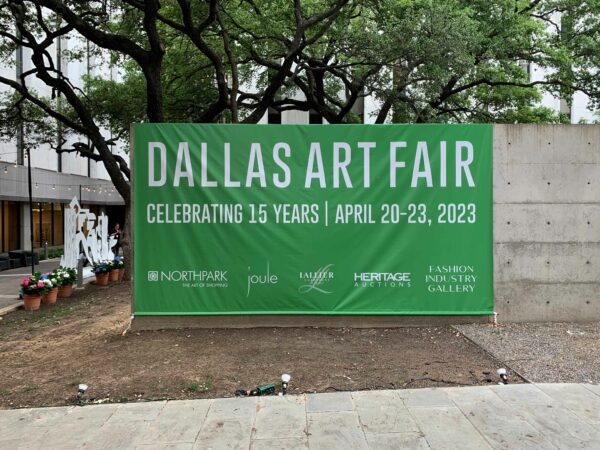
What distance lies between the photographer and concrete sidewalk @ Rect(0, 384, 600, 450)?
12.8ft

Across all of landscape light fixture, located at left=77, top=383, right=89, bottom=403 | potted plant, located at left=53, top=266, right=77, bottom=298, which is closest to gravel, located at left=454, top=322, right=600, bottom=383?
landscape light fixture, located at left=77, top=383, right=89, bottom=403

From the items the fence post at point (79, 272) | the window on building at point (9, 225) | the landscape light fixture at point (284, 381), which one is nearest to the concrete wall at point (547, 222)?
the landscape light fixture at point (284, 381)

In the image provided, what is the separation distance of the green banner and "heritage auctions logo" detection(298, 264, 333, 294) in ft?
0.05

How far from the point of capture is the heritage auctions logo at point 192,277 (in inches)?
277

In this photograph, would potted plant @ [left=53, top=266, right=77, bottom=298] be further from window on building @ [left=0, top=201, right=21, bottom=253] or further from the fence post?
window on building @ [left=0, top=201, right=21, bottom=253]

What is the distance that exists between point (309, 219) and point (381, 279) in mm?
1410

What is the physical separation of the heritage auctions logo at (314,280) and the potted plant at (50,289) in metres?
7.12

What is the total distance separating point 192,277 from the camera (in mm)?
7047

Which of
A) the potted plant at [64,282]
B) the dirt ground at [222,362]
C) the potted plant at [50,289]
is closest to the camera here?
the dirt ground at [222,362]

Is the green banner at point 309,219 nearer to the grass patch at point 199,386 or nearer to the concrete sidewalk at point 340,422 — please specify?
the grass patch at point 199,386

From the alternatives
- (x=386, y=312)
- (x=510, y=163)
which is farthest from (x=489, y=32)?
(x=386, y=312)

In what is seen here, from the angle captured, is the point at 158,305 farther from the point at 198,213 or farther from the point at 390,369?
the point at 390,369

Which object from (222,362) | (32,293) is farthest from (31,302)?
(222,362)

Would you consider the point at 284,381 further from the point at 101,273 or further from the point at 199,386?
the point at 101,273
